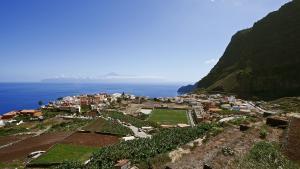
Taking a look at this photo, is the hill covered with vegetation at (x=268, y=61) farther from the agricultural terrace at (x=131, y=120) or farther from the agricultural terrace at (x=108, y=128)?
the agricultural terrace at (x=108, y=128)

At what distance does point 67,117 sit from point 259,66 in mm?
93905

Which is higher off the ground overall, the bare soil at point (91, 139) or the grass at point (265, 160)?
the grass at point (265, 160)

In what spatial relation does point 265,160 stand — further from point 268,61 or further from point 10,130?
point 268,61

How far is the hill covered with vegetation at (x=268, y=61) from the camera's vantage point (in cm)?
11093

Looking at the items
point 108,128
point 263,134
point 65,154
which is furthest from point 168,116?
point 263,134

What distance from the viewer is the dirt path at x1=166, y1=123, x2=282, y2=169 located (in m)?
16.5

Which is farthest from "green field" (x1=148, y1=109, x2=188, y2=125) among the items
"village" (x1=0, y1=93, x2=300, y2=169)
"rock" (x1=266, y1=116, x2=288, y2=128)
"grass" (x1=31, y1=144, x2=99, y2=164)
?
"rock" (x1=266, y1=116, x2=288, y2=128)

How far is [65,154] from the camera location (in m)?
34.9

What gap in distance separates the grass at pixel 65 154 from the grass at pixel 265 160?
67.1 ft

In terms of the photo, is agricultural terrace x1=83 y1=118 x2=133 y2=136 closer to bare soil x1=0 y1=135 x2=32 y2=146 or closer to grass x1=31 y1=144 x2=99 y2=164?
grass x1=31 y1=144 x2=99 y2=164

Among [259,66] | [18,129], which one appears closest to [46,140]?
[18,129]

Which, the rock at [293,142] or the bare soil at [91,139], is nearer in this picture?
the rock at [293,142]

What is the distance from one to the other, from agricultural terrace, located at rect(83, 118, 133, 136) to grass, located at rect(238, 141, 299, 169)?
3044 centimetres

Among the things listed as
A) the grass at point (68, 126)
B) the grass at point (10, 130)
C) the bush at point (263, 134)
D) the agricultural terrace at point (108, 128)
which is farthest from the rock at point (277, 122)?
the grass at point (10, 130)
